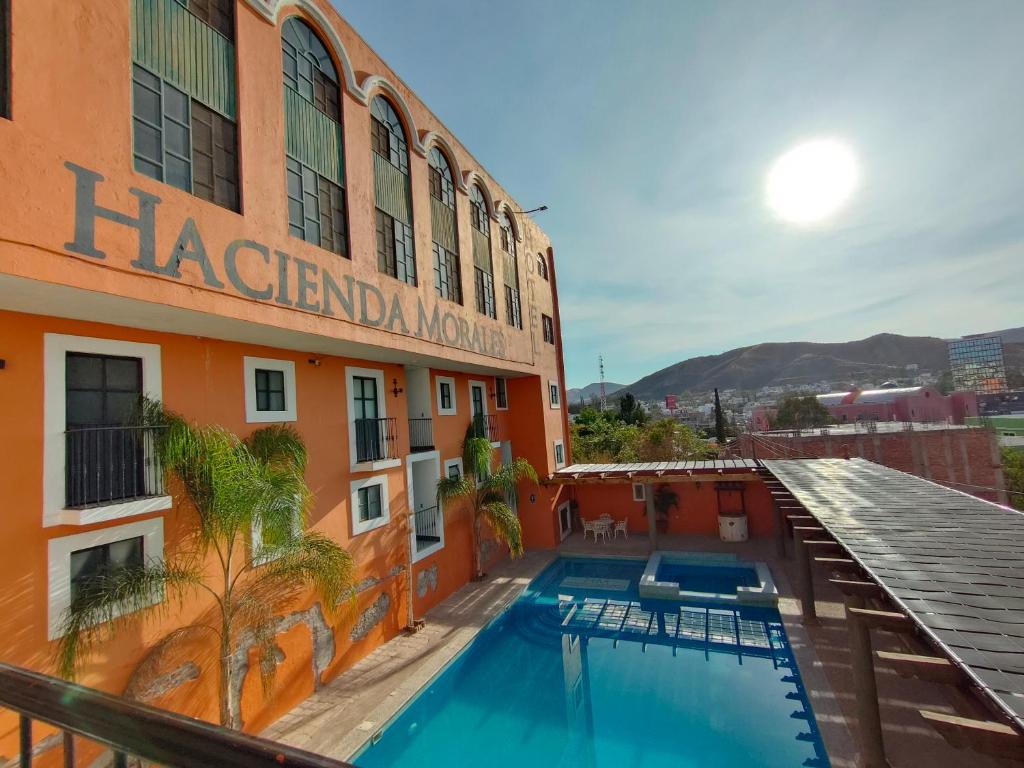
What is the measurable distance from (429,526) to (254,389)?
6.51 m

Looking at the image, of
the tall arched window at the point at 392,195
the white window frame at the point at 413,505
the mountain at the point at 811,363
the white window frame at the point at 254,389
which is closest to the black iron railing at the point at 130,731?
the white window frame at the point at 254,389

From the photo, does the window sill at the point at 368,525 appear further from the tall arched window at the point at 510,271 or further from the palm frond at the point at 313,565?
the tall arched window at the point at 510,271

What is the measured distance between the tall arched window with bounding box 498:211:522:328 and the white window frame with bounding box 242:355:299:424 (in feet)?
26.8

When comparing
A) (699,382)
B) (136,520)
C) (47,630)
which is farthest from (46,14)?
(699,382)

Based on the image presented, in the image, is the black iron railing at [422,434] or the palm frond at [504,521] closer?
the black iron railing at [422,434]

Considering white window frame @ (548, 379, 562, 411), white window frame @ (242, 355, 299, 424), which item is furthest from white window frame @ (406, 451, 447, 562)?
white window frame @ (548, 379, 562, 411)

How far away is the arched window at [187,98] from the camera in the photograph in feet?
19.9

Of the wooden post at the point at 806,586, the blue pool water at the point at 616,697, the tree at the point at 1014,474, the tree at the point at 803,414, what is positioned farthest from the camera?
the tree at the point at 803,414

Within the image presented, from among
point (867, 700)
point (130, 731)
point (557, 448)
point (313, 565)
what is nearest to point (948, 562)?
point (867, 700)

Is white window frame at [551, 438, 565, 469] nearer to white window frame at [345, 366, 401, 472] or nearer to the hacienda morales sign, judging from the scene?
white window frame at [345, 366, 401, 472]

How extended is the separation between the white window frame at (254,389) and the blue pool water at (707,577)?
1122 centimetres

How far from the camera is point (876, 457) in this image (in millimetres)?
29391

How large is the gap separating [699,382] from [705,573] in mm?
166100

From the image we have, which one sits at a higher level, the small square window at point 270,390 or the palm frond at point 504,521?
the small square window at point 270,390
